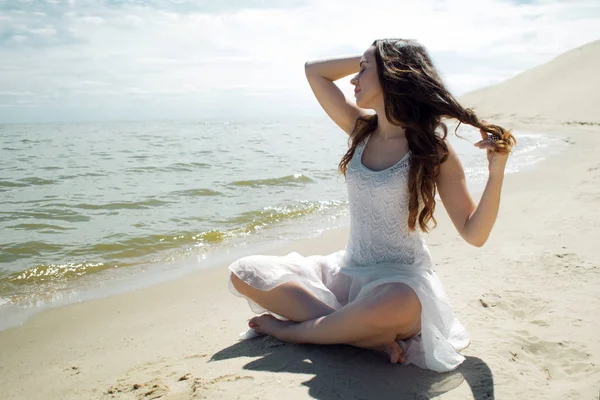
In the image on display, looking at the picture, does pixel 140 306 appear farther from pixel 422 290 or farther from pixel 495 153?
pixel 495 153

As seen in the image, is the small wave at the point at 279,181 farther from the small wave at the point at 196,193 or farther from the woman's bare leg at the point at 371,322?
the woman's bare leg at the point at 371,322

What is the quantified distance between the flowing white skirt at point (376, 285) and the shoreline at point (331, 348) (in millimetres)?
109

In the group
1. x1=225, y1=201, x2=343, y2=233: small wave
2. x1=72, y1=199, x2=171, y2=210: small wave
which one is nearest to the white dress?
x1=225, y1=201, x2=343, y2=233: small wave

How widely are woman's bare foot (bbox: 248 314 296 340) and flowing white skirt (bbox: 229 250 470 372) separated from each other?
0.06 meters

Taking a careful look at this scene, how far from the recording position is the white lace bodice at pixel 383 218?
2.88m

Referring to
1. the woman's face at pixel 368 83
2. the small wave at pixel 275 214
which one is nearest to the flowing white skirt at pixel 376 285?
the woman's face at pixel 368 83

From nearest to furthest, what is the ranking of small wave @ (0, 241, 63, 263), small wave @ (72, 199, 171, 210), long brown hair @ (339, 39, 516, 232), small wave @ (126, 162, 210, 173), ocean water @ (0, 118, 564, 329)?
long brown hair @ (339, 39, 516, 232), ocean water @ (0, 118, 564, 329), small wave @ (0, 241, 63, 263), small wave @ (72, 199, 171, 210), small wave @ (126, 162, 210, 173)

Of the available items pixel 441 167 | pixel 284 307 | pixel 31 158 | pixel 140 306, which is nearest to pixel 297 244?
pixel 140 306

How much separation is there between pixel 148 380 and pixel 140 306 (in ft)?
5.78

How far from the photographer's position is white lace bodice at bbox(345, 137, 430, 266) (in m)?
2.88

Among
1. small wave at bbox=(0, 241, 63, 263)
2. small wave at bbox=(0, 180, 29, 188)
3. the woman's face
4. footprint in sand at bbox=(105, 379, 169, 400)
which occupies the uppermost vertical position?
the woman's face

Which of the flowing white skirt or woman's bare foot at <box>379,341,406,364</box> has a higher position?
the flowing white skirt

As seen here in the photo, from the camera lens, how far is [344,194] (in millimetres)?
9570

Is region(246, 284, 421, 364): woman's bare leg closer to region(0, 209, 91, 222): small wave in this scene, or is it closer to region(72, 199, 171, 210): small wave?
region(0, 209, 91, 222): small wave
